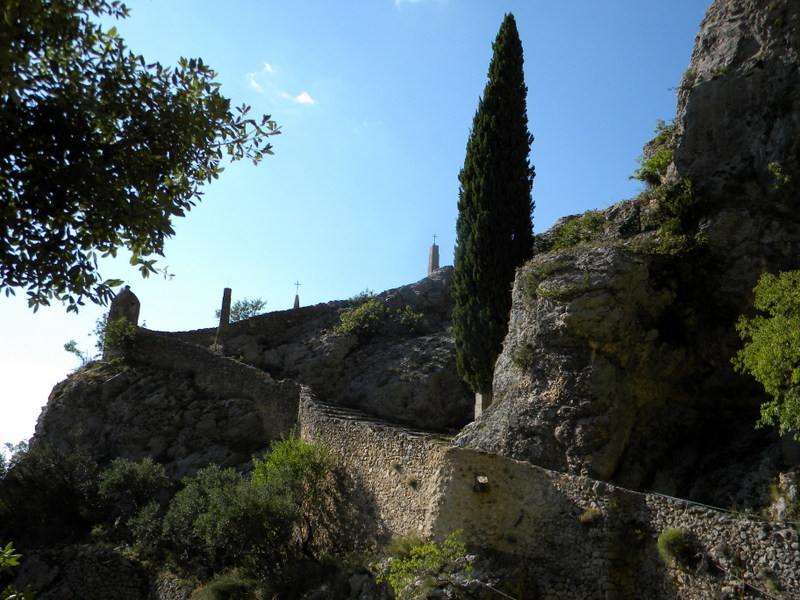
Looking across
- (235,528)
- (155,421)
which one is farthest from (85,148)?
(155,421)

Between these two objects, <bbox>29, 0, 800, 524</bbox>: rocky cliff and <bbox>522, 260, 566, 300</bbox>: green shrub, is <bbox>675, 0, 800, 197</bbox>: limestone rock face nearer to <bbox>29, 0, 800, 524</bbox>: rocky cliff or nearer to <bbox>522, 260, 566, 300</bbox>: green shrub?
<bbox>29, 0, 800, 524</bbox>: rocky cliff

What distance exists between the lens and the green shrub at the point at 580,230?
65.3 ft

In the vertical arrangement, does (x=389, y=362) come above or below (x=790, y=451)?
above

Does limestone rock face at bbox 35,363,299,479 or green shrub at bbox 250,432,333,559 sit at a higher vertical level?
limestone rock face at bbox 35,363,299,479

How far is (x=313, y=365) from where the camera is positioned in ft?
94.8

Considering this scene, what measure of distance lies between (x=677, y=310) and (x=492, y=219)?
6171 millimetres

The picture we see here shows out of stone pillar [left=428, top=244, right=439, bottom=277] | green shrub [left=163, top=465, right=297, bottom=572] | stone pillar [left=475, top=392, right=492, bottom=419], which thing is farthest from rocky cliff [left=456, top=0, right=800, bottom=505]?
stone pillar [left=428, top=244, right=439, bottom=277]

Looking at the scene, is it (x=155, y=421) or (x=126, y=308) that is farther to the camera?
(x=126, y=308)

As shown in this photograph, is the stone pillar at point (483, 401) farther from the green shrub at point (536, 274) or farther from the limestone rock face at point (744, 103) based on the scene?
the limestone rock face at point (744, 103)

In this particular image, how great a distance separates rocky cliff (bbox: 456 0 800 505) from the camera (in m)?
15.9

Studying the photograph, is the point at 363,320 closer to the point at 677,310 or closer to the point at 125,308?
the point at 125,308

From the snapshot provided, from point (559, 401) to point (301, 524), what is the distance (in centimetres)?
721

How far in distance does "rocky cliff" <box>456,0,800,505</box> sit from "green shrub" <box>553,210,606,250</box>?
0.86 m

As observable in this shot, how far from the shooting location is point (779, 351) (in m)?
13.0
